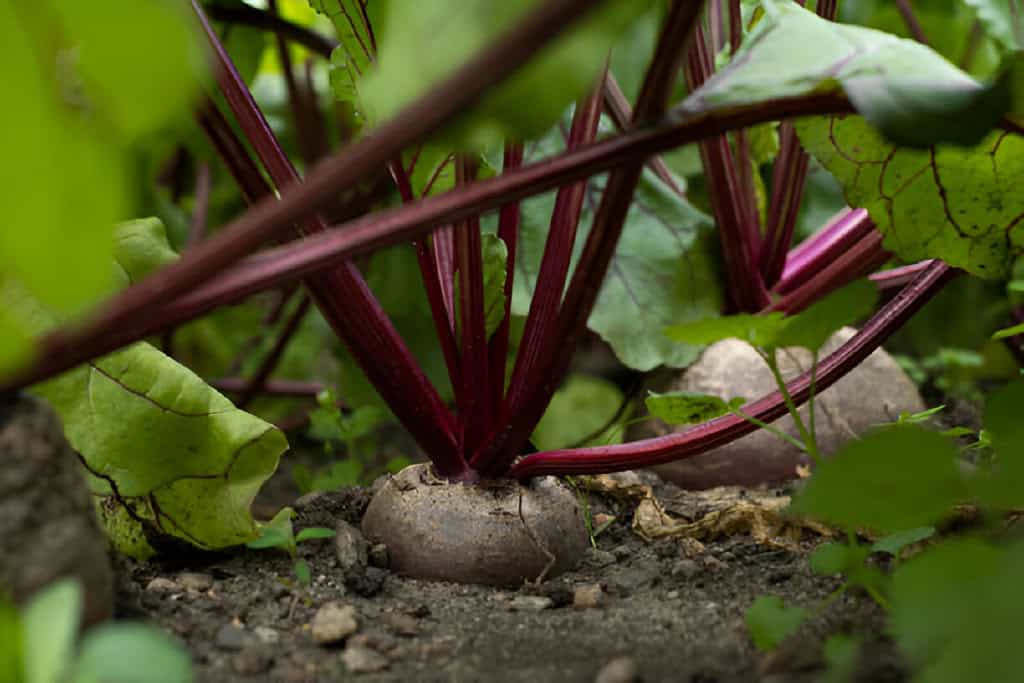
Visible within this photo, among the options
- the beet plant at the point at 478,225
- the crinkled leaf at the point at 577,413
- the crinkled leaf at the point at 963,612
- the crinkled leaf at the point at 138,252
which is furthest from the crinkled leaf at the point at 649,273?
the crinkled leaf at the point at 963,612

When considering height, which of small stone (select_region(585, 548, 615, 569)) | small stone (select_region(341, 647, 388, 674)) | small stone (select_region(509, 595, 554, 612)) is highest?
small stone (select_region(341, 647, 388, 674))

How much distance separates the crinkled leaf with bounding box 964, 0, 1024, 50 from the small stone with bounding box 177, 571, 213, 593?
118 cm

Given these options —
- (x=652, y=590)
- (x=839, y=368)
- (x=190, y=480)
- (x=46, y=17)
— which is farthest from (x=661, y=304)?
(x=46, y=17)

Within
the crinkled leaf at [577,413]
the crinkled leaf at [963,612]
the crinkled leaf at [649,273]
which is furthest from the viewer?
the crinkled leaf at [577,413]

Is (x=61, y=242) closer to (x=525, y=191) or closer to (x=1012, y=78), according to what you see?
(x=525, y=191)

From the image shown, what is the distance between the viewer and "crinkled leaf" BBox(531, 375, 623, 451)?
5.44ft

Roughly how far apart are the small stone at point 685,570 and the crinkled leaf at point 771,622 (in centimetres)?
24

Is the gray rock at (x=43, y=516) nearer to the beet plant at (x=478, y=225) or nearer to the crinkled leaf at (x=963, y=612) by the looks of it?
the beet plant at (x=478, y=225)

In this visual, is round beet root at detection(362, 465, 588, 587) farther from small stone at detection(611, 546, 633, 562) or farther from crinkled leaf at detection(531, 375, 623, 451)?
crinkled leaf at detection(531, 375, 623, 451)

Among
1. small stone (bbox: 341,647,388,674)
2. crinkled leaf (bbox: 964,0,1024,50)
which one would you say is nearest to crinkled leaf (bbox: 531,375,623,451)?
crinkled leaf (bbox: 964,0,1024,50)

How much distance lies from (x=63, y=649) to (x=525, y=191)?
372 mm

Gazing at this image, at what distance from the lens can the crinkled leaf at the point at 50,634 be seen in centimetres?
44

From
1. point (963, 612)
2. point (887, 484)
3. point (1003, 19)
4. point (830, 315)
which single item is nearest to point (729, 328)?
point (830, 315)

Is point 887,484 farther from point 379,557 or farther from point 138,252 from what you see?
point 138,252
